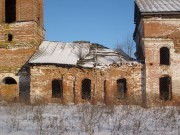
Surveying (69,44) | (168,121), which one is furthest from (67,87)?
(168,121)

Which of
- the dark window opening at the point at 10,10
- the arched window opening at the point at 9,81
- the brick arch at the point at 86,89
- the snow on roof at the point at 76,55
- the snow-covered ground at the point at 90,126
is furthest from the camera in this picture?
the dark window opening at the point at 10,10

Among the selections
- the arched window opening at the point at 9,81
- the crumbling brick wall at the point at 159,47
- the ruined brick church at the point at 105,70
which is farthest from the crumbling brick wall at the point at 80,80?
the arched window opening at the point at 9,81

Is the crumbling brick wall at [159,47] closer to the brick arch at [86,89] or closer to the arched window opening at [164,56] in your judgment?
the arched window opening at [164,56]

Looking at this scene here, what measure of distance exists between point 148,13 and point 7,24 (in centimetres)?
940

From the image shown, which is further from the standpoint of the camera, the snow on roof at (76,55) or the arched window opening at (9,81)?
the arched window opening at (9,81)

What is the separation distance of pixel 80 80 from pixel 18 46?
5.01 m

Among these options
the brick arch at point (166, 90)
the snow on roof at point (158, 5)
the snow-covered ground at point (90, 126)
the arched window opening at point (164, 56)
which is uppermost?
the snow on roof at point (158, 5)

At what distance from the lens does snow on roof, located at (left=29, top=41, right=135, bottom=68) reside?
20.5 m

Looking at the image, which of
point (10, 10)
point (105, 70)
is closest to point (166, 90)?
point (105, 70)

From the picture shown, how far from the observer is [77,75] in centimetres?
2061

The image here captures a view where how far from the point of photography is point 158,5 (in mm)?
21359

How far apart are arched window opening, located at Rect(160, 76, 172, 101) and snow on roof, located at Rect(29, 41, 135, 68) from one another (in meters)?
2.52

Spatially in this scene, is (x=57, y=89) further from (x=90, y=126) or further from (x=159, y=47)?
(x=90, y=126)

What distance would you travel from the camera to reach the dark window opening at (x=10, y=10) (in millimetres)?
24359
